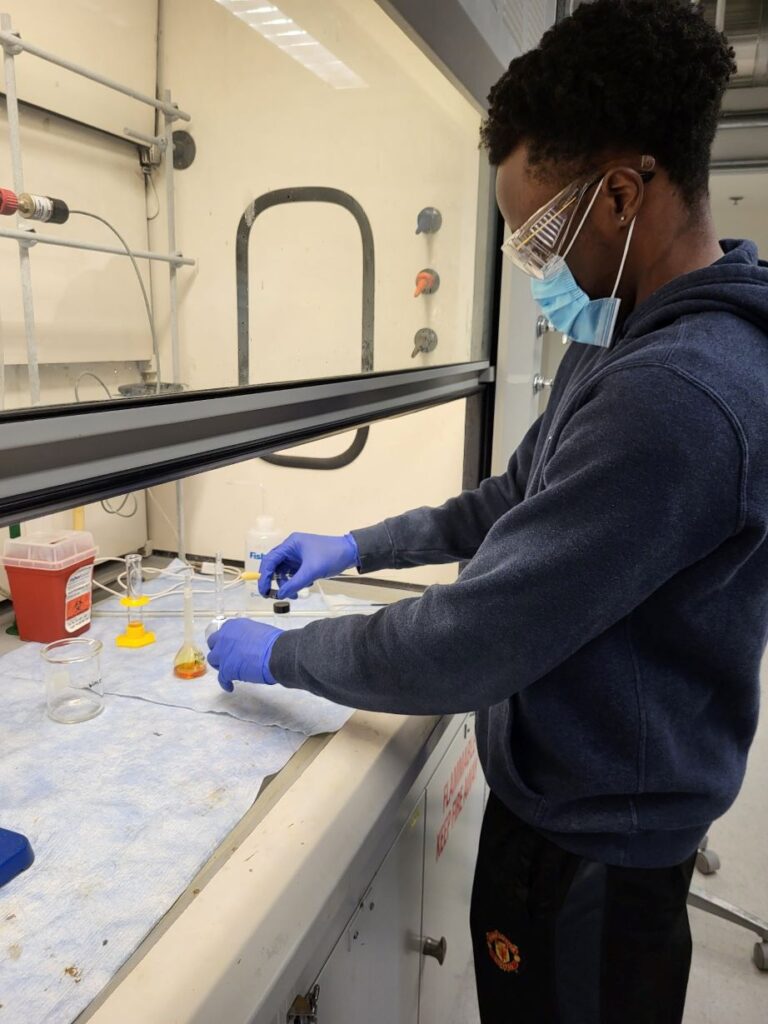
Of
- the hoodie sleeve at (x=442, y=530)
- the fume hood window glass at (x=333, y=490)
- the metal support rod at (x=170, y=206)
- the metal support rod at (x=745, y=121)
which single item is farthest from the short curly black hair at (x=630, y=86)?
the metal support rod at (x=745, y=121)

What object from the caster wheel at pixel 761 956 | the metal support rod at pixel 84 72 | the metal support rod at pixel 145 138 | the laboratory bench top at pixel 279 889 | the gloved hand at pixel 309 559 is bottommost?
the caster wheel at pixel 761 956

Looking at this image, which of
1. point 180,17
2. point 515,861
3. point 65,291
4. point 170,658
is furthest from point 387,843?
point 180,17

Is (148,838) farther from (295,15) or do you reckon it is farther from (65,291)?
(295,15)

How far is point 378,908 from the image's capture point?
95 centimetres

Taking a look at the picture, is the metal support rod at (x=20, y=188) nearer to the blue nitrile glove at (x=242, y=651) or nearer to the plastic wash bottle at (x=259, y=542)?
the blue nitrile glove at (x=242, y=651)

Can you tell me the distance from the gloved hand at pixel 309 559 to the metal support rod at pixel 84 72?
858mm

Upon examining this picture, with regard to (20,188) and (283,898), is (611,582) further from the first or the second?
(20,188)

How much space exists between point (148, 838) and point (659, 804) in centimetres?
60

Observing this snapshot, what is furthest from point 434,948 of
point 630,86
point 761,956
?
point 630,86

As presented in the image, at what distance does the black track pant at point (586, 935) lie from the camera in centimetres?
89

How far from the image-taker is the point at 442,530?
132cm

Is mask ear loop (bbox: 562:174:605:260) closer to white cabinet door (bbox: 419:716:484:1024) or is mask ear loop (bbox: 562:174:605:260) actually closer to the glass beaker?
white cabinet door (bbox: 419:716:484:1024)

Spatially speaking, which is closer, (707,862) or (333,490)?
(333,490)

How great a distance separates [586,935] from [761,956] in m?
1.14
